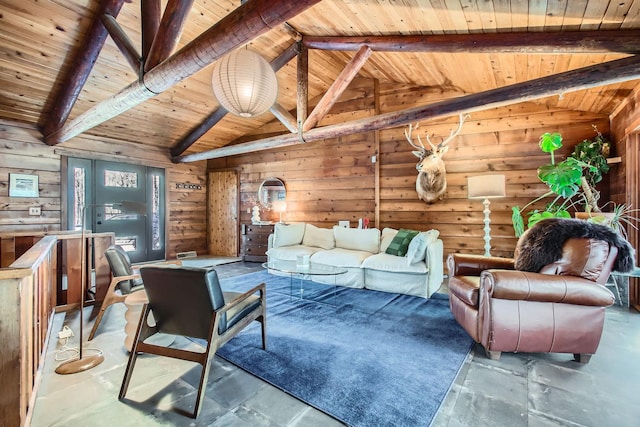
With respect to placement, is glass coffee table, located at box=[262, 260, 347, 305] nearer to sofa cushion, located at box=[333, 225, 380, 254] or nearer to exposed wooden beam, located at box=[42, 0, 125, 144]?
sofa cushion, located at box=[333, 225, 380, 254]

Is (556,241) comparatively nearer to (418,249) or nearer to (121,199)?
(418,249)

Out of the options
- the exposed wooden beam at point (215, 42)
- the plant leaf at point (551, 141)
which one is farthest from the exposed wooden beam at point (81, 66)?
the plant leaf at point (551, 141)

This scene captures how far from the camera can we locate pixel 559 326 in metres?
2.15

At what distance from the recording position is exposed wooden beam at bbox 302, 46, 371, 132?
12.9 ft

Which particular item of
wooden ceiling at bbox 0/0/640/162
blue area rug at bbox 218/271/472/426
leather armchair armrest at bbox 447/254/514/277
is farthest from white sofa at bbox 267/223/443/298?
wooden ceiling at bbox 0/0/640/162

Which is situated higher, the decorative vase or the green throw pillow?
the decorative vase

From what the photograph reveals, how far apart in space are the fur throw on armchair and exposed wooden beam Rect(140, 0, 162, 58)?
3961 millimetres

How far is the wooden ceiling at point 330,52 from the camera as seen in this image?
8.14 ft

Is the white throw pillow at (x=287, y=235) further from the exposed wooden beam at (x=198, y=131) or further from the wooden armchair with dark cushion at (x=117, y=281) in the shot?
the wooden armchair with dark cushion at (x=117, y=281)

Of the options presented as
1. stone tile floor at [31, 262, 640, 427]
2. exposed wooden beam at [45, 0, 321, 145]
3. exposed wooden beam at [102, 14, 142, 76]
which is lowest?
stone tile floor at [31, 262, 640, 427]

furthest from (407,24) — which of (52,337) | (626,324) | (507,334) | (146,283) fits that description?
(52,337)

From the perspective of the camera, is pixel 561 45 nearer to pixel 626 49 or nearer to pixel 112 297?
pixel 626 49

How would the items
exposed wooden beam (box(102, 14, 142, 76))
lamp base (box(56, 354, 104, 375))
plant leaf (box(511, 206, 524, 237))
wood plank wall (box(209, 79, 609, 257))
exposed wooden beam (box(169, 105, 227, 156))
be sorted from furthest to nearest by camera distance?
exposed wooden beam (box(169, 105, 227, 156))
wood plank wall (box(209, 79, 609, 257))
plant leaf (box(511, 206, 524, 237))
exposed wooden beam (box(102, 14, 142, 76))
lamp base (box(56, 354, 104, 375))

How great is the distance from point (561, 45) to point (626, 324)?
8.95 feet
